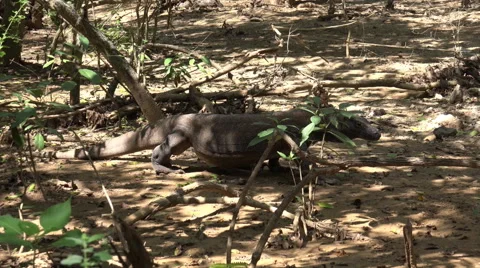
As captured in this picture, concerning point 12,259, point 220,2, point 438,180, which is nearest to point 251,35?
point 220,2

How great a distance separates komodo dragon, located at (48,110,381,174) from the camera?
5781mm

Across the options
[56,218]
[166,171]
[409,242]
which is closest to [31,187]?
[166,171]

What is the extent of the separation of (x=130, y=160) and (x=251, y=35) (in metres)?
5.99

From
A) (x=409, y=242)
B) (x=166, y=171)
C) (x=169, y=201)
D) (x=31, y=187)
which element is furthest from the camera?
(x=166, y=171)

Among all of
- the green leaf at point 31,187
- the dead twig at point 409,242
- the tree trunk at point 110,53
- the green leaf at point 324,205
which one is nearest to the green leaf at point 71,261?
the dead twig at point 409,242

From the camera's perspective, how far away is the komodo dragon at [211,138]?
5781mm

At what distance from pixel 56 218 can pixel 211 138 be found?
3807mm

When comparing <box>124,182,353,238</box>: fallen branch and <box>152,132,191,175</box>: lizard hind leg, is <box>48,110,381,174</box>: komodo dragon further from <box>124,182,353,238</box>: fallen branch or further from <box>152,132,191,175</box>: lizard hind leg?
<box>124,182,353,238</box>: fallen branch

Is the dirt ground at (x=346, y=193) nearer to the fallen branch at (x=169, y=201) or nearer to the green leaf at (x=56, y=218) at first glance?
the fallen branch at (x=169, y=201)

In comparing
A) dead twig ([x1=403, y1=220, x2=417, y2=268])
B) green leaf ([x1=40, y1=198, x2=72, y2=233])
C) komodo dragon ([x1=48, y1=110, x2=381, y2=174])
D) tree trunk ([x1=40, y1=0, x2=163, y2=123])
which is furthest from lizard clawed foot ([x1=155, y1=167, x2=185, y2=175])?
green leaf ([x1=40, y1=198, x2=72, y2=233])

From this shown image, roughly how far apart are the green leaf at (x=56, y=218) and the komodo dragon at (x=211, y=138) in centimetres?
362

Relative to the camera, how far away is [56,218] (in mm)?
2045

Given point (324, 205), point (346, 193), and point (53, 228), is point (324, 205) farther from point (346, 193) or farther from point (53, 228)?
point (53, 228)

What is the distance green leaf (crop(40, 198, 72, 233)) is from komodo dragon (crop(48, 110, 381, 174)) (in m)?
3.62
